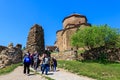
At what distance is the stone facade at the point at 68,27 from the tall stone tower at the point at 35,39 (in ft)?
110

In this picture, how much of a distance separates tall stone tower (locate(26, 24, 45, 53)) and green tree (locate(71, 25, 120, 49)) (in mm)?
16064

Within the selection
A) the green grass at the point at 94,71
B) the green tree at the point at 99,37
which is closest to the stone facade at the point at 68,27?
the green tree at the point at 99,37

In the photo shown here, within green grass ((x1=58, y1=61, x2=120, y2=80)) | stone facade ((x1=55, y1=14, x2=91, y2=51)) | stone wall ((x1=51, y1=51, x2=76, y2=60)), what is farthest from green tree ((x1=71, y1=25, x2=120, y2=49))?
stone facade ((x1=55, y1=14, x2=91, y2=51))

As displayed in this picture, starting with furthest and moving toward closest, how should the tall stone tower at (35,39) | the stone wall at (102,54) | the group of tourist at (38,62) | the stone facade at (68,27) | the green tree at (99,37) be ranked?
1. the stone facade at (68,27)
2. the green tree at (99,37)
3. the stone wall at (102,54)
4. the tall stone tower at (35,39)
5. the group of tourist at (38,62)

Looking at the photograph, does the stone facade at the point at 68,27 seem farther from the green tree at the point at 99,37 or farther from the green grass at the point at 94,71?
the green grass at the point at 94,71

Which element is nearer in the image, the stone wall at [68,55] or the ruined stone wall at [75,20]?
the stone wall at [68,55]

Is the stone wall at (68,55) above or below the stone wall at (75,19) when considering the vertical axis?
below

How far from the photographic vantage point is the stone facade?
223 feet

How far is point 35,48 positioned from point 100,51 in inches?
718

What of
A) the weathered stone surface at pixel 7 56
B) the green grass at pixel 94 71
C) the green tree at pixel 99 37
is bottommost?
the green grass at pixel 94 71

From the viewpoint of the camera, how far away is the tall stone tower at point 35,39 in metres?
33.0

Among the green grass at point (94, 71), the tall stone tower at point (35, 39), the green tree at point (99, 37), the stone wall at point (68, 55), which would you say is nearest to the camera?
the green grass at point (94, 71)

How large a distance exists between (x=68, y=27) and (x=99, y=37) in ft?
74.9

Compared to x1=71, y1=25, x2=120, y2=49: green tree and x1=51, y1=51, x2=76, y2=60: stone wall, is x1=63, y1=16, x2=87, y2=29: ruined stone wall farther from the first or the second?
x1=51, y1=51, x2=76, y2=60: stone wall
